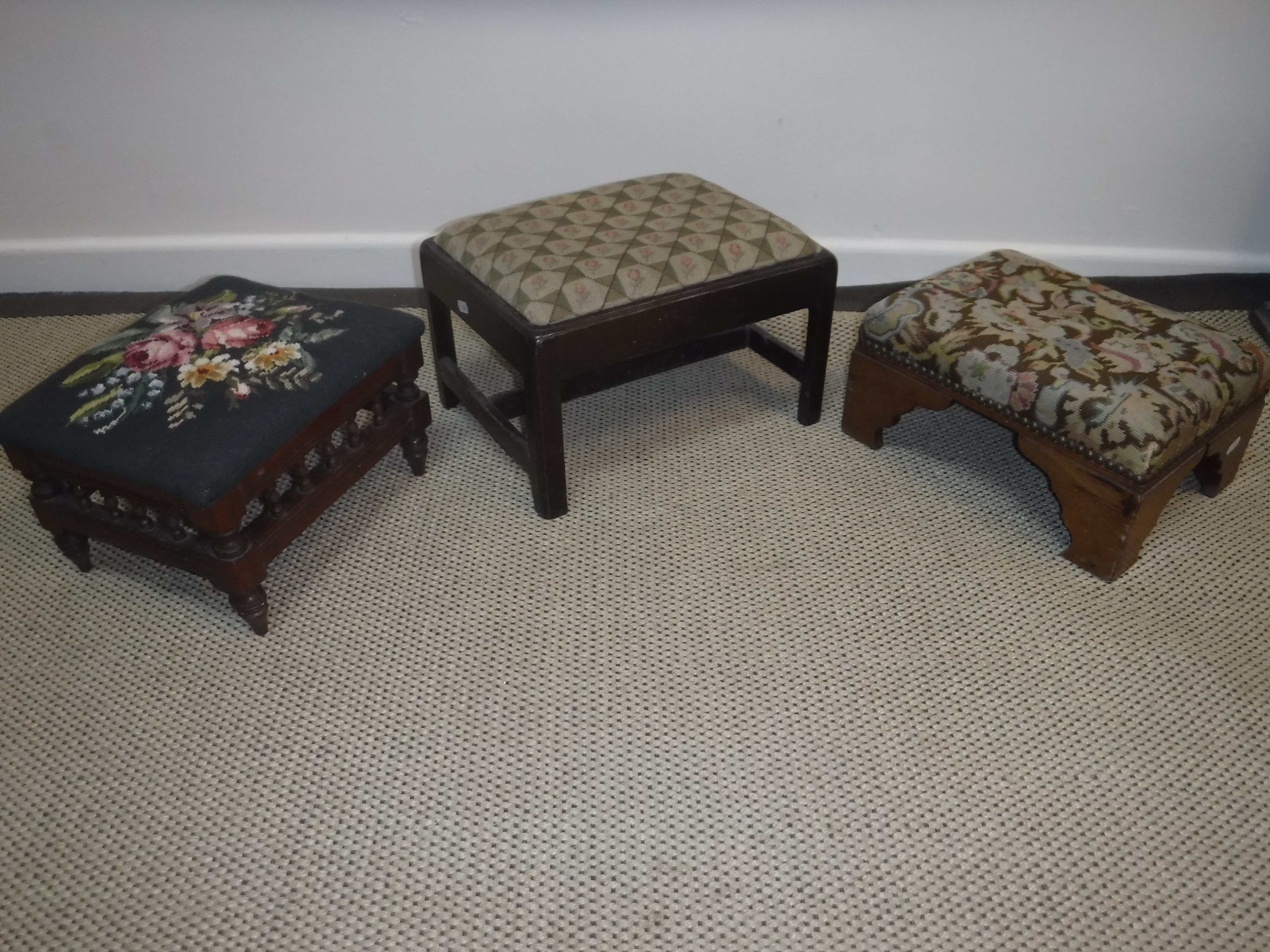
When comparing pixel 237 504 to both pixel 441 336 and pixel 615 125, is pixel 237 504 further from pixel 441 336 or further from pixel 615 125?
pixel 615 125

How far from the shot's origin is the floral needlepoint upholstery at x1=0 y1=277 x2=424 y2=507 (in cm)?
129

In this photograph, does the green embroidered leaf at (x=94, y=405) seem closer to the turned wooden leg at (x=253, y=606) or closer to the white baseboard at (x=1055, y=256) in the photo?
the turned wooden leg at (x=253, y=606)

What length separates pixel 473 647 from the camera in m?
1.41

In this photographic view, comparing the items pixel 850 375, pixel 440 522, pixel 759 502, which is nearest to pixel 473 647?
pixel 440 522

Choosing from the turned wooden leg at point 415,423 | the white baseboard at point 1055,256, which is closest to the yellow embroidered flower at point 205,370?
the turned wooden leg at point 415,423

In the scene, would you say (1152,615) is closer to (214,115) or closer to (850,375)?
(850,375)

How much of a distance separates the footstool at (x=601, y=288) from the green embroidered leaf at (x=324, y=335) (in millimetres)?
199

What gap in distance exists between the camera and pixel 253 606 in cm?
140

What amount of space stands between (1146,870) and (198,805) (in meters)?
1.11

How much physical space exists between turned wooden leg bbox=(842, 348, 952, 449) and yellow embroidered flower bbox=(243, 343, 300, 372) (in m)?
0.90

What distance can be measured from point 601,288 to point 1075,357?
2.29 feet

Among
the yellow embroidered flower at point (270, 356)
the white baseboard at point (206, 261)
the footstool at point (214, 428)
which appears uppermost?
the yellow embroidered flower at point (270, 356)

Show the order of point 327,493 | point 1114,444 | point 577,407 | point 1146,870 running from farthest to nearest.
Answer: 1. point 577,407
2. point 327,493
3. point 1114,444
4. point 1146,870

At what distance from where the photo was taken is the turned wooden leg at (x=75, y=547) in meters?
1.50
